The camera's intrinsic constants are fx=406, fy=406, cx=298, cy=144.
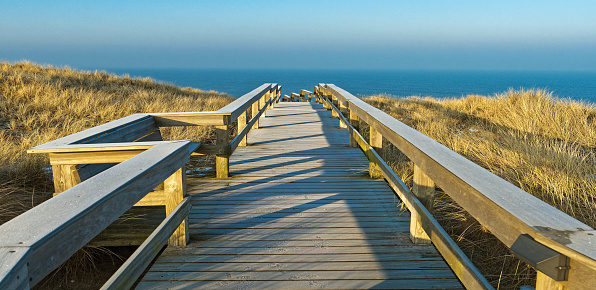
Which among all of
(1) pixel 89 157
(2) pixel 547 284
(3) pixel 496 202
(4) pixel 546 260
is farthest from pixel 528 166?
(1) pixel 89 157

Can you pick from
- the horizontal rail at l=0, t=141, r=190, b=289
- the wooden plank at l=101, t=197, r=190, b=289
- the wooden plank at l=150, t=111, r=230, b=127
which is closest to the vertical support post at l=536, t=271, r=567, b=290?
the horizontal rail at l=0, t=141, r=190, b=289

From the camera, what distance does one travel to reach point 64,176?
117 inches

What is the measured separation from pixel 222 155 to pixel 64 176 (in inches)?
78.5

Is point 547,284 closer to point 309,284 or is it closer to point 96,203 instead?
point 309,284

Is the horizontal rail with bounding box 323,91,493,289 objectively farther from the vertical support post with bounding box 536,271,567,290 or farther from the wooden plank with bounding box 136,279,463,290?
the vertical support post with bounding box 536,271,567,290

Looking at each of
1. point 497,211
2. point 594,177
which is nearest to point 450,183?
point 497,211

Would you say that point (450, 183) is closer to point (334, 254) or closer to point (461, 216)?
point (334, 254)

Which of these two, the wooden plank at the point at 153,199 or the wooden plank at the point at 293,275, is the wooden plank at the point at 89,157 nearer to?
the wooden plank at the point at 153,199

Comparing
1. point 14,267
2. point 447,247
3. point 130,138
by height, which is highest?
point 130,138

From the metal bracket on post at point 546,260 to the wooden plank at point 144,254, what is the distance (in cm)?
169

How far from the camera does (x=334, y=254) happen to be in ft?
9.54

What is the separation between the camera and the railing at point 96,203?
3.72ft

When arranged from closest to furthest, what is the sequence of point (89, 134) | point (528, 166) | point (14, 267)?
point (14, 267) < point (89, 134) < point (528, 166)

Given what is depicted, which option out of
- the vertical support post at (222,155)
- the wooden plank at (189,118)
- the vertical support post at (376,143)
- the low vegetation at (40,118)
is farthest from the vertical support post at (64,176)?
the vertical support post at (376,143)
